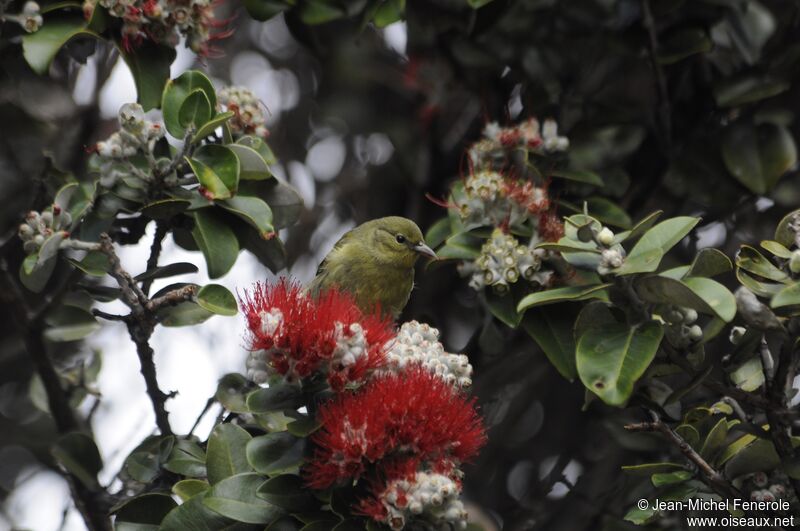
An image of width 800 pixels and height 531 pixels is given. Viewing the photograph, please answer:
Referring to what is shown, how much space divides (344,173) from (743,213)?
234 cm

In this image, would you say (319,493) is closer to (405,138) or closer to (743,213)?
(743,213)

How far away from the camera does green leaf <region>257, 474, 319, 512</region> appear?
8.89 ft

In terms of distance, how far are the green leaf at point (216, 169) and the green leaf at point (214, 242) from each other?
0.10 m

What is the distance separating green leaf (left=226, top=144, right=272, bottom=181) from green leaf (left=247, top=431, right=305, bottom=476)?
3.25 feet

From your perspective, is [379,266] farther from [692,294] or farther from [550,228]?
[692,294]

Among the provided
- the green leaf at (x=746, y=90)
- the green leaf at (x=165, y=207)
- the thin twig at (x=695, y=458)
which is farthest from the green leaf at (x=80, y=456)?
the green leaf at (x=746, y=90)

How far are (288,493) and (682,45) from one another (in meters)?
2.43

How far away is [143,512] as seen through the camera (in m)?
3.00

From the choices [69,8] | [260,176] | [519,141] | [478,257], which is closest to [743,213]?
[519,141]

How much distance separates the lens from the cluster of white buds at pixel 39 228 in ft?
10.5

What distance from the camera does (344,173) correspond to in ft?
19.6

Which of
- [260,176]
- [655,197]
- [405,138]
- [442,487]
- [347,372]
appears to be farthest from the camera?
[405,138]

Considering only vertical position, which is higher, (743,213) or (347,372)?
(347,372)

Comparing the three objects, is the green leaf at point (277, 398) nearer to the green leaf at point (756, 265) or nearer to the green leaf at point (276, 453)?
the green leaf at point (276, 453)
